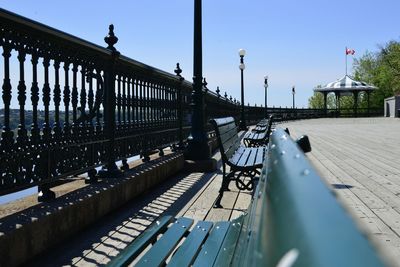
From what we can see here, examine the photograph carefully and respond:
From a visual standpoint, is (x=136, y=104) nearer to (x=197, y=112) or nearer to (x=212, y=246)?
(x=197, y=112)

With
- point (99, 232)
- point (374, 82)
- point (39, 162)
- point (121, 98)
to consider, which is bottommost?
point (99, 232)

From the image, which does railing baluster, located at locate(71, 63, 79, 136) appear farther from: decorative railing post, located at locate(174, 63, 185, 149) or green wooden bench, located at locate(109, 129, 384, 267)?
decorative railing post, located at locate(174, 63, 185, 149)

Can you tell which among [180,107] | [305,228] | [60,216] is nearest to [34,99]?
[60,216]

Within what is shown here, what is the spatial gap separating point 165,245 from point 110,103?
142 inches

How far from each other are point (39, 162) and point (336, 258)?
368cm

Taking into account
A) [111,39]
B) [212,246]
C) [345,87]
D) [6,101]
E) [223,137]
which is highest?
[345,87]

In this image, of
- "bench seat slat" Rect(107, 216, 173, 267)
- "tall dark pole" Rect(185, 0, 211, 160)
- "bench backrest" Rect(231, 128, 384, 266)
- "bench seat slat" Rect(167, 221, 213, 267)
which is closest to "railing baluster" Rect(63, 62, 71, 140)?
"bench seat slat" Rect(107, 216, 173, 267)

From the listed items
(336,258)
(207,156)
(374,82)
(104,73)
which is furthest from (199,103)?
(374,82)

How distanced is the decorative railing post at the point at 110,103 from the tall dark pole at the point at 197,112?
319cm

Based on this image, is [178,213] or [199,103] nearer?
[178,213]

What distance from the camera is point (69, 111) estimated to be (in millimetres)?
4711

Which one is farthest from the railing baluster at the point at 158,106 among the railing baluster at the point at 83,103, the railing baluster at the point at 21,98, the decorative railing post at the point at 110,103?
the railing baluster at the point at 21,98

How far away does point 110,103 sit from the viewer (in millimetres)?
5688

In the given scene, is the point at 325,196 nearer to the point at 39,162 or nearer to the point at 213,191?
the point at 39,162
